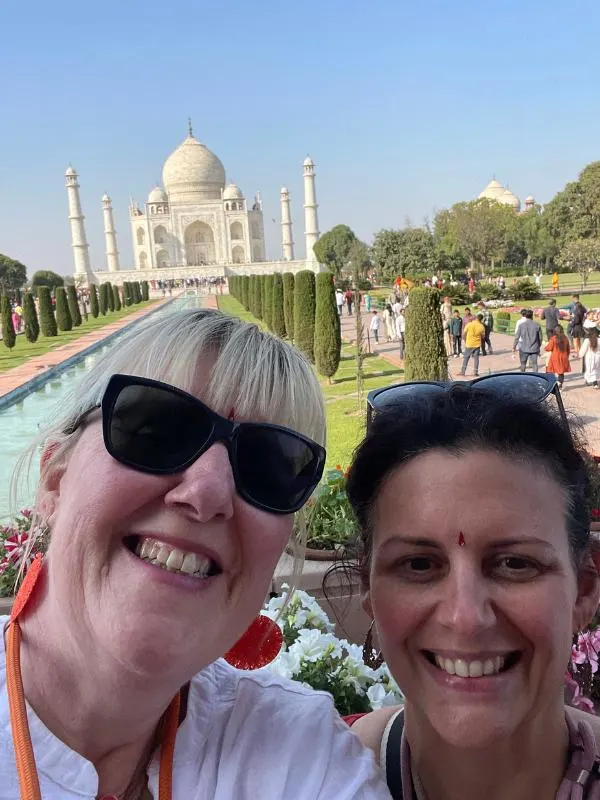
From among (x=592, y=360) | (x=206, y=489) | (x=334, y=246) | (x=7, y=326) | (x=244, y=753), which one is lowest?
(x=592, y=360)

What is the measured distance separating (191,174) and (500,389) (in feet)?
178

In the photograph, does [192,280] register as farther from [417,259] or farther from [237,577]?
[237,577]

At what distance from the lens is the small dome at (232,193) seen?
5097cm

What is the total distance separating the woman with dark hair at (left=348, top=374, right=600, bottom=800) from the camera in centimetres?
83

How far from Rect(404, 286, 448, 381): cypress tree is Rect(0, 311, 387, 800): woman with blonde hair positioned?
6.48m

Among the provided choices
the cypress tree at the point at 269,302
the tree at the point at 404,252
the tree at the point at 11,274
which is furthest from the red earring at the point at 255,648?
the tree at the point at 11,274

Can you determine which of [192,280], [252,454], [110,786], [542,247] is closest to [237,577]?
[252,454]

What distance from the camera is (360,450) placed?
40.3 inches

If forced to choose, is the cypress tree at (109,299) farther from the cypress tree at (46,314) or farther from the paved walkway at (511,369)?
the paved walkway at (511,369)

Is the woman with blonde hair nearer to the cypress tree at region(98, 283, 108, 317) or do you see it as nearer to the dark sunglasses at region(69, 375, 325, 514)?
the dark sunglasses at region(69, 375, 325, 514)

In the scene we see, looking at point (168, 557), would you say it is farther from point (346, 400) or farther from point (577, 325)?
point (577, 325)

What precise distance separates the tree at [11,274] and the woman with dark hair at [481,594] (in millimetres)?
47711

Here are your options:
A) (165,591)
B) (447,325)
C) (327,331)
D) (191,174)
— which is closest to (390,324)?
(447,325)

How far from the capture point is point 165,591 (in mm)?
767
